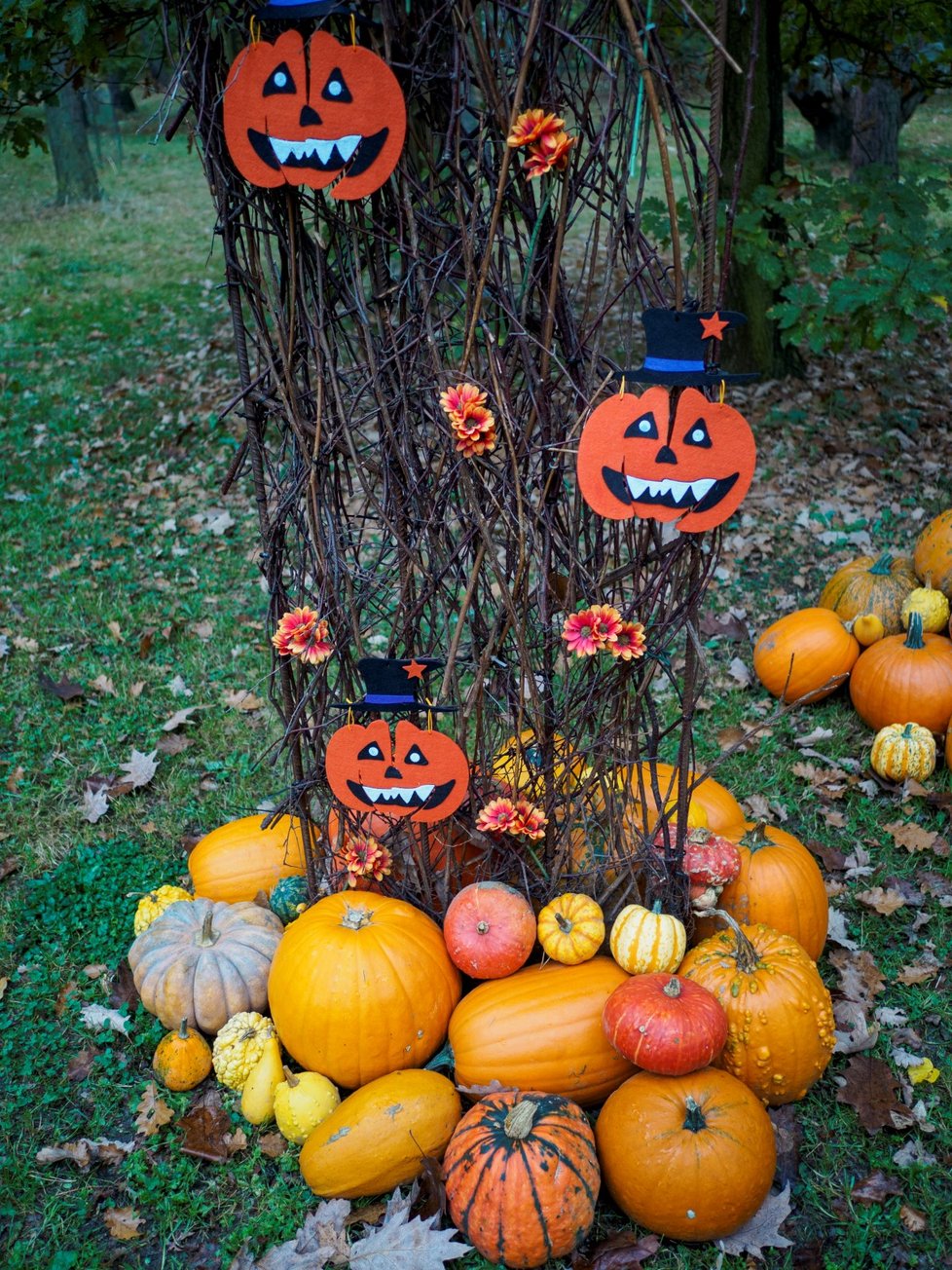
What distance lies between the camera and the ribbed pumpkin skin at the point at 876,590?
14.5ft

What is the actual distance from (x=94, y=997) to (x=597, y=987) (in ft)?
5.18

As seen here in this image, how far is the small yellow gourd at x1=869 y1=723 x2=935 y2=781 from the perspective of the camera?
3.85 m

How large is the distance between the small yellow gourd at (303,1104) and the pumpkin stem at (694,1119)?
2.93 ft

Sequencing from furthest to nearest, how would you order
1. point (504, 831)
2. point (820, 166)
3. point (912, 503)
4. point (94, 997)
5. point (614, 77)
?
point (820, 166) < point (912, 503) < point (94, 997) < point (504, 831) < point (614, 77)

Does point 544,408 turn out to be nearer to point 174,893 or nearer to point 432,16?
point 432,16

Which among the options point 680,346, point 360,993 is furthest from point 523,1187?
point 680,346

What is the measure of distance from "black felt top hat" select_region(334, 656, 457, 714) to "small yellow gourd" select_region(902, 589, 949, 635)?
8.58ft

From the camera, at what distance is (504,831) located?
268 centimetres

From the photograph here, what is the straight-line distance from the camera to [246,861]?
3.22 metres

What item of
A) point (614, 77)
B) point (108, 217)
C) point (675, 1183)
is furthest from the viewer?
point (108, 217)

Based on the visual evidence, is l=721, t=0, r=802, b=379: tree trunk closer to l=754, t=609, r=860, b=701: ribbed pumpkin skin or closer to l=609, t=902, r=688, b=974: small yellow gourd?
l=754, t=609, r=860, b=701: ribbed pumpkin skin

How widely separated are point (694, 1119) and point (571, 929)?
0.54 m

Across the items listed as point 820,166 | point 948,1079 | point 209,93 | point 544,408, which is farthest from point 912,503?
point 820,166

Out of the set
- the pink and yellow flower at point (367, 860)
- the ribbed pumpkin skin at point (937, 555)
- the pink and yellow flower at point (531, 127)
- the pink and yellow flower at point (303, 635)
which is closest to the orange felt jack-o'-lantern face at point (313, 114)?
the pink and yellow flower at point (531, 127)
